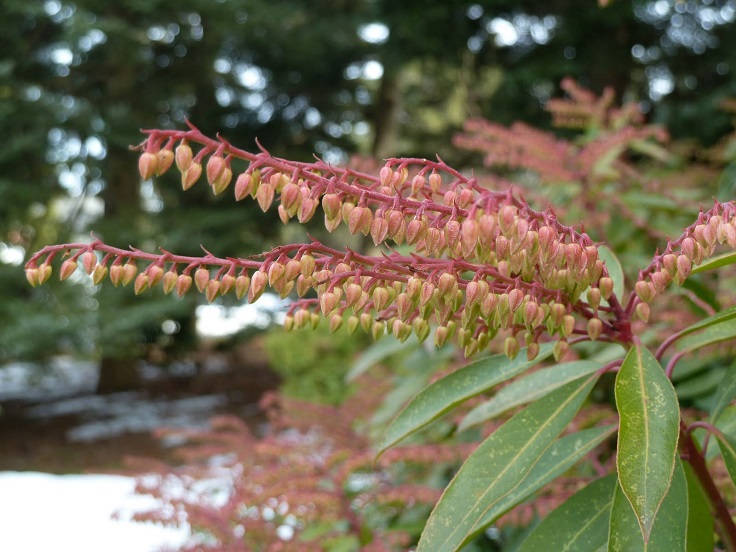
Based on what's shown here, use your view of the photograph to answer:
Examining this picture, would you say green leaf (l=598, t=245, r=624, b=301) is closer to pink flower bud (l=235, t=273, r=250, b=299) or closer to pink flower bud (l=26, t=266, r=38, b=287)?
pink flower bud (l=235, t=273, r=250, b=299)

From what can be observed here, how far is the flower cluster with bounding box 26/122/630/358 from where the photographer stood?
62 centimetres

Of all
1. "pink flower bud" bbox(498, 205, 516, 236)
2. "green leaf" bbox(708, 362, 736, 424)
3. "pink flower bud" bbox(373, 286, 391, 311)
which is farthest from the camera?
"green leaf" bbox(708, 362, 736, 424)

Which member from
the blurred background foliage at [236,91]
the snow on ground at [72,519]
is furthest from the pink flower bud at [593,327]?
the blurred background foliage at [236,91]

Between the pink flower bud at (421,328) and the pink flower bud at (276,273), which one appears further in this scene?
Answer: the pink flower bud at (421,328)

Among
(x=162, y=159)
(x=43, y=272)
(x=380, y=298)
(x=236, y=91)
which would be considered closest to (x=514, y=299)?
(x=380, y=298)

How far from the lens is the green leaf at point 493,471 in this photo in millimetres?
732

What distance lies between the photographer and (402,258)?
0.70 meters

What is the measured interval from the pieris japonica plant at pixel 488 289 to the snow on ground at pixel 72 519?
1.92 metres

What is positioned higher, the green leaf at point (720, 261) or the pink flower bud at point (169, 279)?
the green leaf at point (720, 261)

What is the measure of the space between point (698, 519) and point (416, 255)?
513 millimetres

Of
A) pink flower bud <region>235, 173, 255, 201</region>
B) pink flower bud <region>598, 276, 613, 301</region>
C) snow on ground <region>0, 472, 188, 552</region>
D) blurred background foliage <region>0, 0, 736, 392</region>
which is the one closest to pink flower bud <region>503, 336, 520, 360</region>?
pink flower bud <region>598, 276, 613, 301</region>

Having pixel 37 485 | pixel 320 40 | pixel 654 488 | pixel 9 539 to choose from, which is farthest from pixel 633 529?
pixel 320 40

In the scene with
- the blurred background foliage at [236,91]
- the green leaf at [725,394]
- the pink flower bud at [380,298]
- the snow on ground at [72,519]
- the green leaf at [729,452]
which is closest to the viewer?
the pink flower bud at [380,298]

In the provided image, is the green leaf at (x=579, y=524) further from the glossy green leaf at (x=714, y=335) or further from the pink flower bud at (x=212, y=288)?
the pink flower bud at (x=212, y=288)
